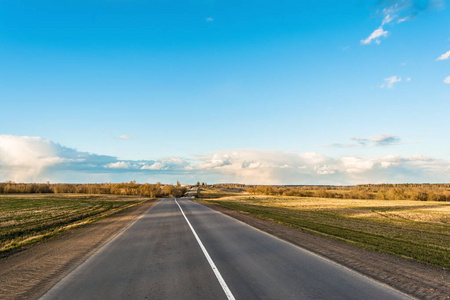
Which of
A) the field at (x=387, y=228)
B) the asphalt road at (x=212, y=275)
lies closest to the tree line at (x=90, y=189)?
the field at (x=387, y=228)

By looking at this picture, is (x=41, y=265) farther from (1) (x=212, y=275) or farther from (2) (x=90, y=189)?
(2) (x=90, y=189)

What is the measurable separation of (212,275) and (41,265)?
236 inches

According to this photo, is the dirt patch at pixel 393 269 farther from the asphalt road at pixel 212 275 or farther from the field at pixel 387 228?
the field at pixel 387 228

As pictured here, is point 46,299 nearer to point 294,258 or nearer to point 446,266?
point 294,258

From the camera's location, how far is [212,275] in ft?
24.2

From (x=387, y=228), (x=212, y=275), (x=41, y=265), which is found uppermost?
(x=212, y=275)

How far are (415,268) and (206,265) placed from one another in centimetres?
660

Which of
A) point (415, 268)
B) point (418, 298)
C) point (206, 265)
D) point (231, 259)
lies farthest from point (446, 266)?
point (206, 265)

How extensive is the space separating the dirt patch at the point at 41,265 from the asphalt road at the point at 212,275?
450mm

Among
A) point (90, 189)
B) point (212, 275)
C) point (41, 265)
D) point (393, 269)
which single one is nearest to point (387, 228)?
point (393, 269)

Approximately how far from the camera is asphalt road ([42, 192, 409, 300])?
607 cm

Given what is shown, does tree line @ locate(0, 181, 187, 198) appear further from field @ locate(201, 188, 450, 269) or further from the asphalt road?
the asphalt road

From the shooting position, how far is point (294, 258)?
9180mm

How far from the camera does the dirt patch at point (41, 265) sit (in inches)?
261
